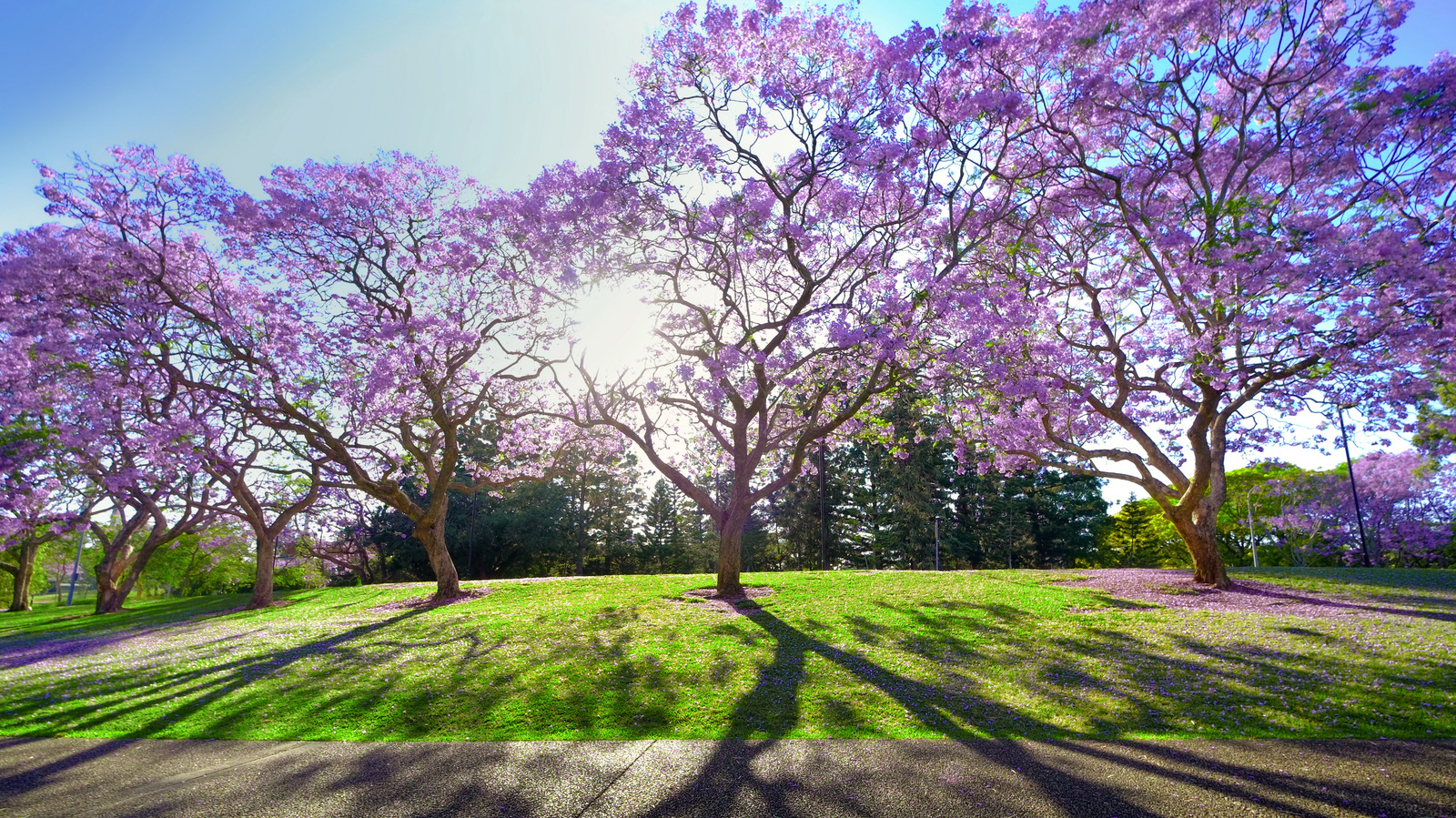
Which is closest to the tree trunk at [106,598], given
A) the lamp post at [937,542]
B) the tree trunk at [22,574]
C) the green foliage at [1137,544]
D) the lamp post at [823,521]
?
the tree trunk at [22,574]

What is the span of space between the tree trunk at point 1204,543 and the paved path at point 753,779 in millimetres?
11363

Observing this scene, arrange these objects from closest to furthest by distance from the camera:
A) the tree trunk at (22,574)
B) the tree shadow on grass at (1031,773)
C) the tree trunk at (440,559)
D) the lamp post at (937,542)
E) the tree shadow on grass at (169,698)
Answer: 1. the tree shadow on grass at (1031,773)
2. the tree shadow on grass at (169,698)
3. the tree trunk at (440,559)
4. the tree trunk at (22,574)
5. the lamp post at (937,542)

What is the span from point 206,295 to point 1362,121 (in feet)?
86.5

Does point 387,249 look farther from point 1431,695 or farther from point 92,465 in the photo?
point 1431,695

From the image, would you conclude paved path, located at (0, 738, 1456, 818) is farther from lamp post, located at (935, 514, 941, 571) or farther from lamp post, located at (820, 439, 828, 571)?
lamp post, located at (820, 439, 828, 571)

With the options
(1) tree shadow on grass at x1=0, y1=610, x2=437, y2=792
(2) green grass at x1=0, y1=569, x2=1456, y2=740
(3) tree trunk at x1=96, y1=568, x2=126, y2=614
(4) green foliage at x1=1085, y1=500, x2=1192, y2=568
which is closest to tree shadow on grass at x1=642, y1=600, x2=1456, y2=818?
(2) green grass at x1=0, y1=569, x2=1456, y2=740

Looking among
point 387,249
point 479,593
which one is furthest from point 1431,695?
point 387,249

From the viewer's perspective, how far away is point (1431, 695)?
7883 mm

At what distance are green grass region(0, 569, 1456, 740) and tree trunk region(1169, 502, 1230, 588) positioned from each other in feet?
Answer: 7.35

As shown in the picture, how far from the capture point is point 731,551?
1727 centimetres

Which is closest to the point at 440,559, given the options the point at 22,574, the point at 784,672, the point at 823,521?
the point at 784,672

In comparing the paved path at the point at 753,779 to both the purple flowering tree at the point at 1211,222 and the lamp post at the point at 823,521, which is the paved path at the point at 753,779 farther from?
the lamp post at the point at 823,521

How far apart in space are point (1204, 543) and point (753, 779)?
15657 mm

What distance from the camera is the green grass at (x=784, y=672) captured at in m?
7.65
